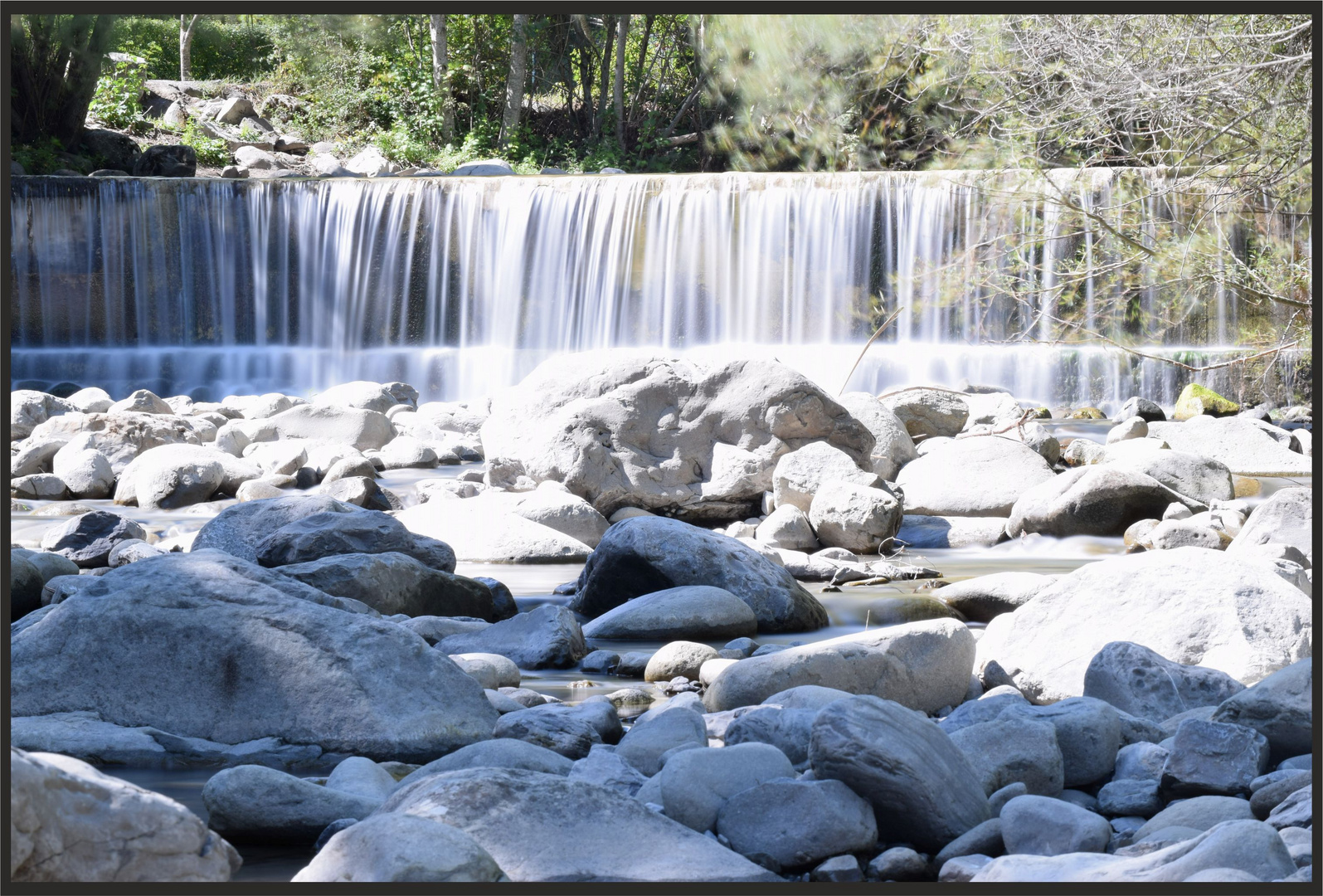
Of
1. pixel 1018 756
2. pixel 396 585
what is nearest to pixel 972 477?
pixel 396 585

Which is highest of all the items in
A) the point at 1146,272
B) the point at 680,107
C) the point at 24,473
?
the point at 680,107

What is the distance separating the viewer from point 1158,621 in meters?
3.78

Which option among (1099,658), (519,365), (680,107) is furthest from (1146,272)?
(680,107)

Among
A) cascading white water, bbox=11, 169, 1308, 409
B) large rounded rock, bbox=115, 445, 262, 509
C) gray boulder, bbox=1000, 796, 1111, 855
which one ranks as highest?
cascading white water, bbox=11, 169, 1308, 409

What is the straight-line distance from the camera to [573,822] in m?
2.17

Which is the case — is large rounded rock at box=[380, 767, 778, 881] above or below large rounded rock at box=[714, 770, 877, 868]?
above

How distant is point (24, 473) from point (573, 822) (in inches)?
326

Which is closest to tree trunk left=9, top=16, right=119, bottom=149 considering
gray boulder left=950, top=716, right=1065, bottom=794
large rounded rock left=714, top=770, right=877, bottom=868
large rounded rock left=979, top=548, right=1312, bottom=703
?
large rounded rock left=979, top=548, right=1312, bottom=703

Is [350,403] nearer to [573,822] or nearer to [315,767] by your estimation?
[315,767]

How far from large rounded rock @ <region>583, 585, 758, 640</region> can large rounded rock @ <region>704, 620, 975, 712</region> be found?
936 mm

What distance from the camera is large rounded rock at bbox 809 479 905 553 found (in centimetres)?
652

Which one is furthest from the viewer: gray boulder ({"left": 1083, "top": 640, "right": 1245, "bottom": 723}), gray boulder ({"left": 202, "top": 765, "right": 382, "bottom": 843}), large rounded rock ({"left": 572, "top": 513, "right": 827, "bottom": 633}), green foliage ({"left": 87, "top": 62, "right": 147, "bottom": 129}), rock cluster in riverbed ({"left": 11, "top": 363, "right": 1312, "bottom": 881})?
green foliage ({"left": 87, "top": 62, "right": 147, "bottom": 129})

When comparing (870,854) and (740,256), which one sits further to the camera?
(740,256)

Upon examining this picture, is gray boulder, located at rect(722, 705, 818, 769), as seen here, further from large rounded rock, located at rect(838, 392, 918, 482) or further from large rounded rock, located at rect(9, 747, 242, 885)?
large rounded rock, located at rect(838, 392, 918, 482)
